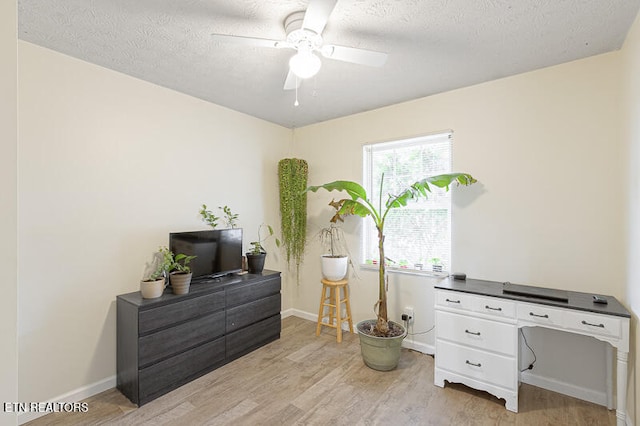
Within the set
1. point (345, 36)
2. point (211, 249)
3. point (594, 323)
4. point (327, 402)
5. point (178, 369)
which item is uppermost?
point (345, 36)

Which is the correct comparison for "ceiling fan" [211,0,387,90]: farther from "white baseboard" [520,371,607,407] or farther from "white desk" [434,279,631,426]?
"white baseboard" [520,371,607,407]

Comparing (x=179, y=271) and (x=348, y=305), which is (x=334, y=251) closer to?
(x=348, y=305)

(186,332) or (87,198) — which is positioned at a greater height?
(87,198)

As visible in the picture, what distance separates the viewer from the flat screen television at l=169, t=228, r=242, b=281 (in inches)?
109

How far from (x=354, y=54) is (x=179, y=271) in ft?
7.56

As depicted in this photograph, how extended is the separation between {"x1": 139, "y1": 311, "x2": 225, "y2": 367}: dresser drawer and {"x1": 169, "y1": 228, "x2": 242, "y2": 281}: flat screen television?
1.46 ft

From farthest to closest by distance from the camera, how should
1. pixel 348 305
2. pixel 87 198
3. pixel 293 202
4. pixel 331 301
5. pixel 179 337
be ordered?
pixel 293 202
pixel 331 301
pixel 348 305
pixel 179 337
pixel 87 198

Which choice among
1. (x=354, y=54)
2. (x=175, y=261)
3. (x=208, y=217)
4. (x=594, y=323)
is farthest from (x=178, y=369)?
(x=594, y=323)

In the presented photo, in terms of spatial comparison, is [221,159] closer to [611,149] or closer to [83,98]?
[83,98]

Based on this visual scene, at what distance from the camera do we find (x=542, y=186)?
249 centimetres

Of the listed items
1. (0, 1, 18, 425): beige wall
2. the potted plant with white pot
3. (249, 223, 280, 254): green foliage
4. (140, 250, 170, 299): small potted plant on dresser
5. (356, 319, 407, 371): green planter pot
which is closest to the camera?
(0, 1, 18, 425): beige wall

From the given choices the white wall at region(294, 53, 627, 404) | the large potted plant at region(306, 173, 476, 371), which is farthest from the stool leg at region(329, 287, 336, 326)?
the white wall at region(294, 53, 627, 404)

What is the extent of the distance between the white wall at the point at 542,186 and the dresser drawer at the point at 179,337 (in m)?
1.94

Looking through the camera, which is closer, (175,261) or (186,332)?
(186,332)
